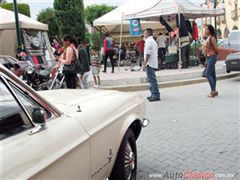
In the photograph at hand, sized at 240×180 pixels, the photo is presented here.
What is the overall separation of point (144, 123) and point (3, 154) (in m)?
2.51

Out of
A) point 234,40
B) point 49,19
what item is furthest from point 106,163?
point 49,19

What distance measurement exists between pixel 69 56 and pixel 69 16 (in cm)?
1425

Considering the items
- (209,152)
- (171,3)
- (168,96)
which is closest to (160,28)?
(171,3)

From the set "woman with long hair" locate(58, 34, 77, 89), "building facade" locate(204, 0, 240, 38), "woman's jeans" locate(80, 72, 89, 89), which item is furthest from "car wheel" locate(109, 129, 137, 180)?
"building facade" locate(204, 0, 240, 38)

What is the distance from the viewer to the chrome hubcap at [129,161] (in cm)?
393

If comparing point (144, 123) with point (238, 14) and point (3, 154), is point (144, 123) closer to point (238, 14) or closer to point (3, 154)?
point (3, 154)

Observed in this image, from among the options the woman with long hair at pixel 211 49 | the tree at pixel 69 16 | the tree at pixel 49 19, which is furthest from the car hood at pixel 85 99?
the tree at pixel 49 19

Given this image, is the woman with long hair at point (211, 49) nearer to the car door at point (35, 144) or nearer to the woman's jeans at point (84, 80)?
the woman's jeans at point (84, 80)

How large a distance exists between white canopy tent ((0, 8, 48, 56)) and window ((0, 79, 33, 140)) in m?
15.0

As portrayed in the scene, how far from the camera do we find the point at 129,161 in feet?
13.2

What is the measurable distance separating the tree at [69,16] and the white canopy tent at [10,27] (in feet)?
13.2

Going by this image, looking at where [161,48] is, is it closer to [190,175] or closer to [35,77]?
[35,77]

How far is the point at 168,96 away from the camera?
420 inches

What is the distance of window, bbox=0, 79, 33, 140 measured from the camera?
2.41m
